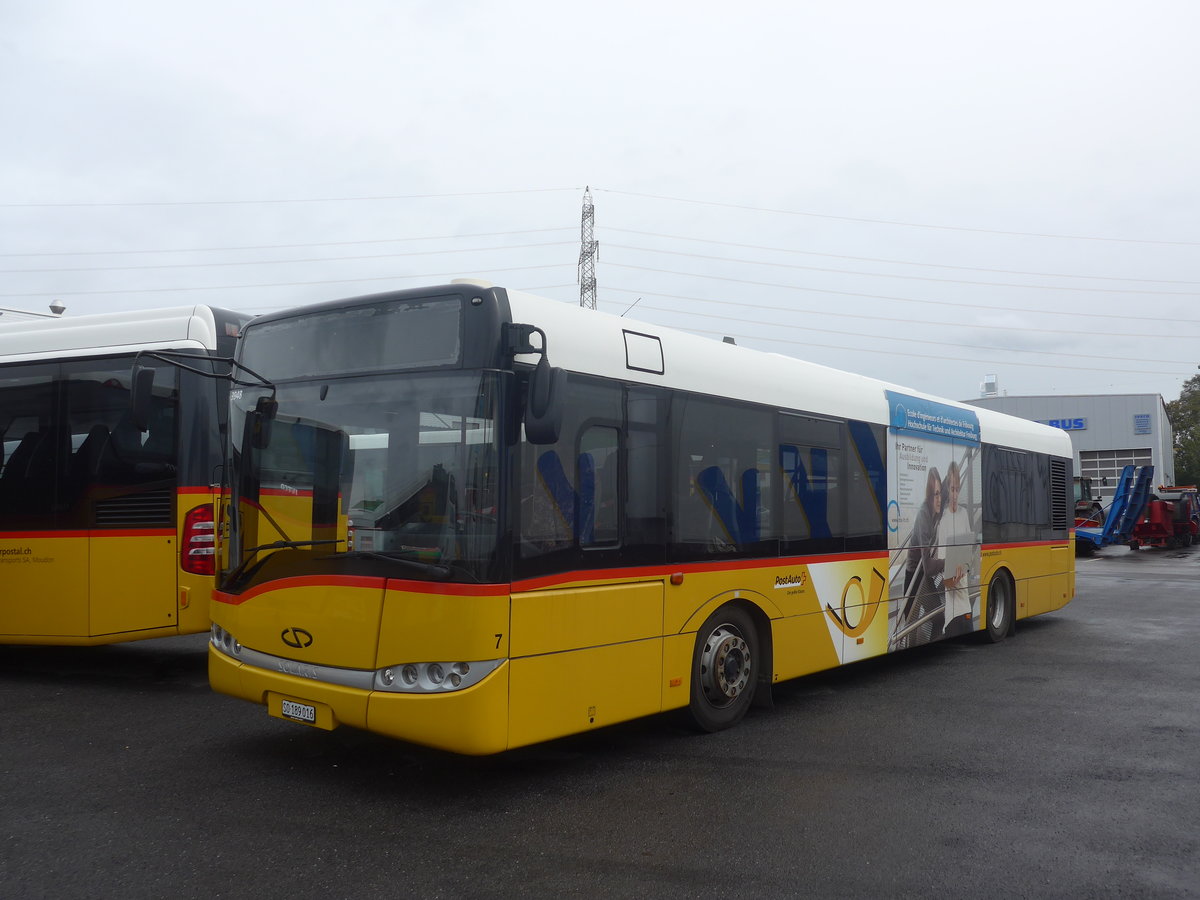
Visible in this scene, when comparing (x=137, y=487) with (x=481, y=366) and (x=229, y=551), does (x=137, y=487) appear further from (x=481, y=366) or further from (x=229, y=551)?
(x=481, y=366)

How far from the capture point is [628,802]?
5.29m

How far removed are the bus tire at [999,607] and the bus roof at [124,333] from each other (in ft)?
29.1

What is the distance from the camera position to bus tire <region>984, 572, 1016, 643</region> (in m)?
11.3

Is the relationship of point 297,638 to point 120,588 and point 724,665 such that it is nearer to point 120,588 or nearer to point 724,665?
point 724,665

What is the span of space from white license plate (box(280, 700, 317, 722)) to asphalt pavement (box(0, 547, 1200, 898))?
1.32 feet

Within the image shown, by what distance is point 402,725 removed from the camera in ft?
16.5

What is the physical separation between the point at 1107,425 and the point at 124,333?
2708 inches

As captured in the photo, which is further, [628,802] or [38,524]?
[38,524]

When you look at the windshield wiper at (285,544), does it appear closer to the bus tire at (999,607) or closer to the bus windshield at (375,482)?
the bus windshield at (375,482)

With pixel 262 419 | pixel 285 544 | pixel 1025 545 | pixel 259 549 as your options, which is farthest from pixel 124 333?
pixel 1025 545

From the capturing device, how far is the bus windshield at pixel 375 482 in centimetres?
504

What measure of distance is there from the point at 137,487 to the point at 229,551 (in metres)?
2.59

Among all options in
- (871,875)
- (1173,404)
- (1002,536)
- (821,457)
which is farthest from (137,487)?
(1173,404)

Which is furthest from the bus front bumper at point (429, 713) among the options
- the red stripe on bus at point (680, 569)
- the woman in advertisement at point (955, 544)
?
the woman in advertisement at point (955, 544)
